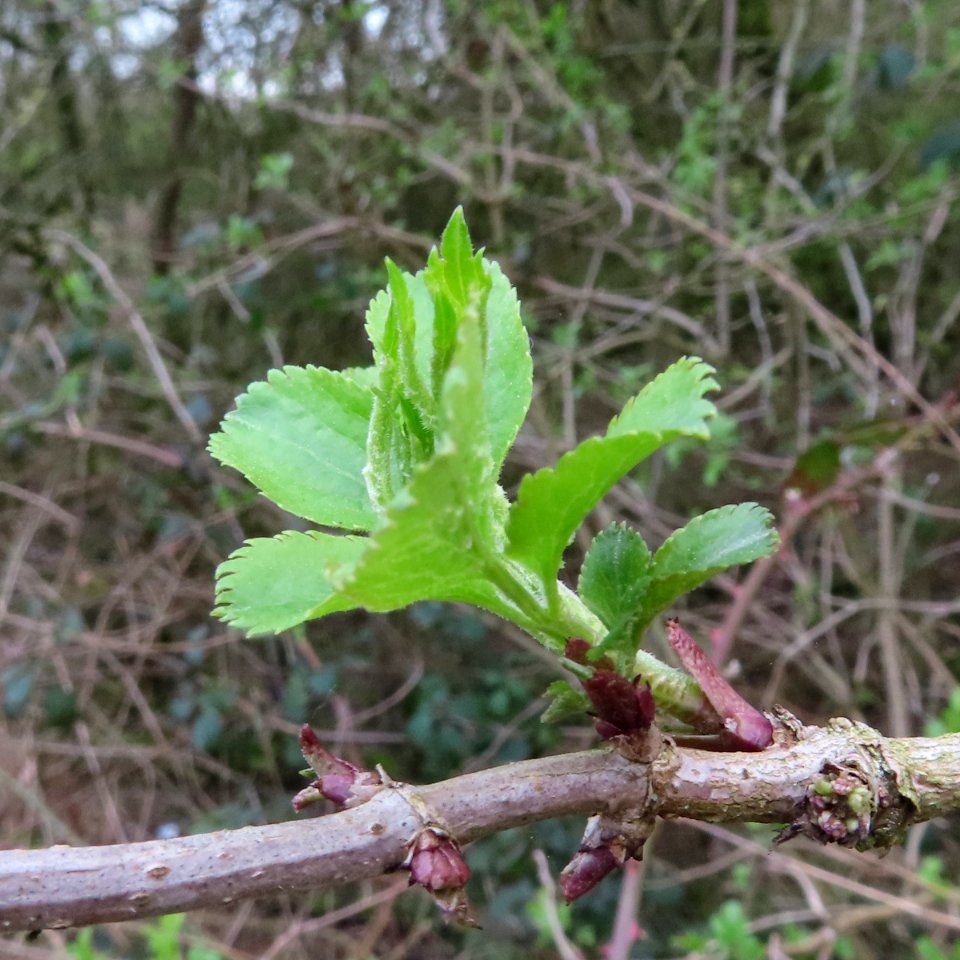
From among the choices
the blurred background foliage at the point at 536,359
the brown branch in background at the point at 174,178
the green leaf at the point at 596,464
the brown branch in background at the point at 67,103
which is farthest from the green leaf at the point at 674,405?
the brown branch in background at the point at 67,103

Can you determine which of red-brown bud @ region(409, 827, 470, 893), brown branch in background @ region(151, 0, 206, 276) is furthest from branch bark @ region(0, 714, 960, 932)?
brown branch in background @ region(151, 0, 206, 276)

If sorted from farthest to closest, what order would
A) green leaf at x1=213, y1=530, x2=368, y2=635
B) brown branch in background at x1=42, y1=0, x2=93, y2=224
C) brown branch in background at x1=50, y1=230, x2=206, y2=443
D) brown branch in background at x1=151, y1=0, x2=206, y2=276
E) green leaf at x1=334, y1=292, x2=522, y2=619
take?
1. brown branch in background at x1=151, y1=0, x2=206, y2=276
2. brown branch in background at x1=42, y1=0, x2=93, y2=224
3. brown branch in background at x1=50, y1=230, x2=206, y2=443
4. green leaf at x1=213, y1=530, x2=368, y2=635
5. green leaf at x1=334, y1=292, x2=522, y2=619

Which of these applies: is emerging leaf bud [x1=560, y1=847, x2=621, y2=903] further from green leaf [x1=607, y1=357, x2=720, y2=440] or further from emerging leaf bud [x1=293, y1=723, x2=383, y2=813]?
green leaf [x1=607, y1=357, x2=720, y2=440]

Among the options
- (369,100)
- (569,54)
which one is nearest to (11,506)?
(369,100)

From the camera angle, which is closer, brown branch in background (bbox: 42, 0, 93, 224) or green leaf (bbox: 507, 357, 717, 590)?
green leaf (bbox: 507, 357, 717, 590)

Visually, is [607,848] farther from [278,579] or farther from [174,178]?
[174,178]

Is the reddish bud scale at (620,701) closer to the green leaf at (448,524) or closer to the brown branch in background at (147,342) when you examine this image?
the green leaf at (448,524)

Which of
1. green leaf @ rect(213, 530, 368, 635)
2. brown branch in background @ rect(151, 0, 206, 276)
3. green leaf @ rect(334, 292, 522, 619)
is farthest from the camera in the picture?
brown branch in background @ rect(151, 0, 206, 276)

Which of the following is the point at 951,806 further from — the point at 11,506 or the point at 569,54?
the point at 11,506

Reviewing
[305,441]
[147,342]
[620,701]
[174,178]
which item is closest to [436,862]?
[620,701]
